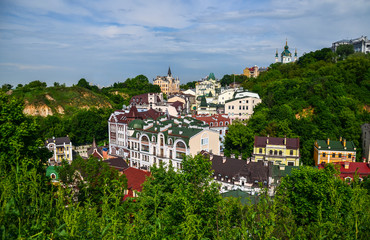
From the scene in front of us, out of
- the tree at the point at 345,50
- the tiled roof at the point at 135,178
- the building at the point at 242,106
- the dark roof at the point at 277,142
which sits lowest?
the tiled roof at the point at 135,178

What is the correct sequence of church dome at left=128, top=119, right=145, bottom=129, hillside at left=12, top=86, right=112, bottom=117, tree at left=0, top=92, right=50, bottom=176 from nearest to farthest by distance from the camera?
tree at left=0, top=92, right=50, bottom=176, church dome at left=128, top=119, right=145, bottom=129, hillside at left=12, top=86, right=112, bottom=117

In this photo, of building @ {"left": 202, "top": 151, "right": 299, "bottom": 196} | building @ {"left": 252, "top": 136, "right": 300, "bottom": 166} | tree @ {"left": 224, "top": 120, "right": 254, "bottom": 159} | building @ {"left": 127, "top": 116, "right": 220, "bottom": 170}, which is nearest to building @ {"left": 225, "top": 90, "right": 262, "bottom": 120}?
tree @ {"left": 224, "top": 120, "right": 254, "bottom": 159}

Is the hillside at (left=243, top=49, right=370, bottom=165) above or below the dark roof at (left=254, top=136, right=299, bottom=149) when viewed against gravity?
above

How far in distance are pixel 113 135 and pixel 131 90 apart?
185 ft

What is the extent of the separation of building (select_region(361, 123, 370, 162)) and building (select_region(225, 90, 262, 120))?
78.6 ft

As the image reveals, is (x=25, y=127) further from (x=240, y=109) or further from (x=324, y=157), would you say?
(x=240, y=109)

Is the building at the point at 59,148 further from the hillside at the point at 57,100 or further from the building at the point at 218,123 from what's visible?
the hillside at the point at 57,100

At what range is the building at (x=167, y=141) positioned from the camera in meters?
38.1

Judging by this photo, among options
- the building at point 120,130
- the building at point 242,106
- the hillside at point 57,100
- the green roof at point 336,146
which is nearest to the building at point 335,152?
the green roof at point 336,146

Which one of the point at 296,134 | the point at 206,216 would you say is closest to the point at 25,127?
the point at 206,216

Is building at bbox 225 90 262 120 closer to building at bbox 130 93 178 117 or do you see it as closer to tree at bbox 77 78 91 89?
building at bbox 130 93 178 117

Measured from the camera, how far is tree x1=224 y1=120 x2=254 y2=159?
4409cm

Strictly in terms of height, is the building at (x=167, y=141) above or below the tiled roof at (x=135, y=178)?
above

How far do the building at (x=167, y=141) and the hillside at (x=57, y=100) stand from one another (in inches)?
1461
